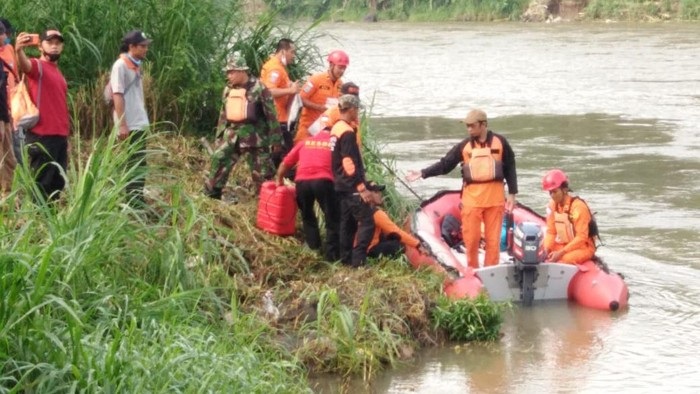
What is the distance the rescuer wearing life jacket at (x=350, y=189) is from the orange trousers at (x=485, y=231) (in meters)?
0.92

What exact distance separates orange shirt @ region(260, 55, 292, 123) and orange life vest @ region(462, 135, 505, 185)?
2.22m

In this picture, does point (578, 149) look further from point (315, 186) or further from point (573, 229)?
point (315, 186)

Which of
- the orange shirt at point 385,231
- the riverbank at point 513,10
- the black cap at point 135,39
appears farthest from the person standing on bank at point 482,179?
the riverbank at point 513,10

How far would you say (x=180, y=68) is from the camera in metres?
13.5

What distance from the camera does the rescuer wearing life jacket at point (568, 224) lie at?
11641 mm

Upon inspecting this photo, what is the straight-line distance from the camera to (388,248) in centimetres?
1149

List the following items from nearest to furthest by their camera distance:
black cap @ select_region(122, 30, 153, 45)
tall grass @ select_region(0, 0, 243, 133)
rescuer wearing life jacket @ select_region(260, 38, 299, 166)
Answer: black cap @ select_region(122, 30, 153, 45), rescuer wearing life jacket @ select_region(260, 38, 299, 166), tall grass @ select_region(0, 0, 243, 133)

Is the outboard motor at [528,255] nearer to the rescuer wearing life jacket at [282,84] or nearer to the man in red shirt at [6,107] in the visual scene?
the rescuer wearing life jacket at [282,84]

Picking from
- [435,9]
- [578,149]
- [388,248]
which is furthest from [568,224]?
[435,9]

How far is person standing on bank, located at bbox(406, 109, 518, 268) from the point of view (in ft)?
37.2

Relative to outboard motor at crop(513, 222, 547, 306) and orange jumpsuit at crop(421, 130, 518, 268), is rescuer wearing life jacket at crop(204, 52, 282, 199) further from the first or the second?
outboard motor at crop(513, 222, 547, 306)

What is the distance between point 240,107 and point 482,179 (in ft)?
6.80

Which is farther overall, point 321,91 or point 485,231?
point 321,91

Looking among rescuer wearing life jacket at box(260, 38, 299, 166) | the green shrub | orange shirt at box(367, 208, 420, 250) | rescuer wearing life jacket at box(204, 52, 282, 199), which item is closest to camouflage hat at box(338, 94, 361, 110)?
orange shirt at box(367, 208, 420, 250)
